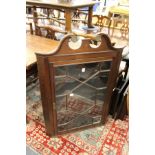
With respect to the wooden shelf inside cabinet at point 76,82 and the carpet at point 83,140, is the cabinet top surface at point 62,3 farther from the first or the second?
the carpet at point 83,140

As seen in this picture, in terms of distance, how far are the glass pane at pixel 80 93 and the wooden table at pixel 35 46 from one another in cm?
37

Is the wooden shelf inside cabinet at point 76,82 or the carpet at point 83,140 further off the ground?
the wooden shelf inside cabinet at point 76,82

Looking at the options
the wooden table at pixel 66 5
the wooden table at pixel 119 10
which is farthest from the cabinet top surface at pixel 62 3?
the wooden table at pixel 119 10

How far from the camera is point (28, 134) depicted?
1575mm

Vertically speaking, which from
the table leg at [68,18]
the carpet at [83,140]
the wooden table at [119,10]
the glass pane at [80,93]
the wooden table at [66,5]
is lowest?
the carpet at [83,140]

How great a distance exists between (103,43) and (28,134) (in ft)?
3.59

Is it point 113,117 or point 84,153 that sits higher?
point 113,117

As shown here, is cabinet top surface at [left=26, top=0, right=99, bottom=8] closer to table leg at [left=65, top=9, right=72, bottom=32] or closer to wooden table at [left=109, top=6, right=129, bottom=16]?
table leg at [left=65, top=9, right=72, bottom=32]

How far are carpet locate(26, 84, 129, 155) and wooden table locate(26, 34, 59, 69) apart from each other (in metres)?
0.66

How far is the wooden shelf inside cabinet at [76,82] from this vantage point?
42.9 inches

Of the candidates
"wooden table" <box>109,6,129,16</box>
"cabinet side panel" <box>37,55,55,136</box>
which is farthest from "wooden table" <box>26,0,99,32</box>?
"wooden table" <box>109,6,129,16</box>

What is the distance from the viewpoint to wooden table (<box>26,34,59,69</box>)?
1.42m
